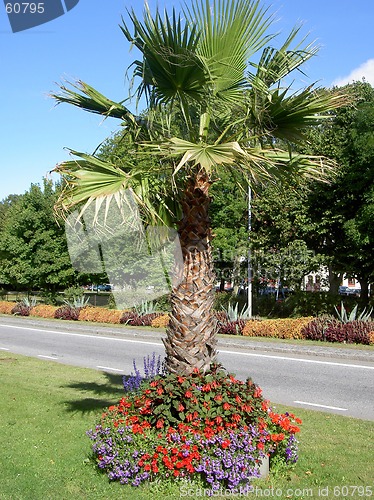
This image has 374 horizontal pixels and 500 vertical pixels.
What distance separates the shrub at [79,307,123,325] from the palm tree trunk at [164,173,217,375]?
20.4 metres

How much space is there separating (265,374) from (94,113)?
771 centimetres

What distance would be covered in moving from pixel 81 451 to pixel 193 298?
205 cm

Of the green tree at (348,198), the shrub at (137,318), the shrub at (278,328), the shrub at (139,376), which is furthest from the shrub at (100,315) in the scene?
the shrub at (139,376)

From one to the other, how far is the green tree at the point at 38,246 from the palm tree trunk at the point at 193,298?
93.9 feet

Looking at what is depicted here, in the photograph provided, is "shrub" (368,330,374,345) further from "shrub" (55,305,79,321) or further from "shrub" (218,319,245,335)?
"shrub" (55,305,79,321)

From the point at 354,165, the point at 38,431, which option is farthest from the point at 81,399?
the point at 354,165

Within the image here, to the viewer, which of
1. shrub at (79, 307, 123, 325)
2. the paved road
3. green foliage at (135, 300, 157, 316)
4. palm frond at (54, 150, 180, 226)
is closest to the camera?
palm frond at (54, 150, 180, 226)

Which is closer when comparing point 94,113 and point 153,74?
point 153,74

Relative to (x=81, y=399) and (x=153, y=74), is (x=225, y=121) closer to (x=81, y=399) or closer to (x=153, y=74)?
(x=153, y=74)

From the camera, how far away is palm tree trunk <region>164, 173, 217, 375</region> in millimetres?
5859

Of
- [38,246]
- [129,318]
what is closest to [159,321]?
[129,318]

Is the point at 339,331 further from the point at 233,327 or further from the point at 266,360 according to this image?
the point at 233,327

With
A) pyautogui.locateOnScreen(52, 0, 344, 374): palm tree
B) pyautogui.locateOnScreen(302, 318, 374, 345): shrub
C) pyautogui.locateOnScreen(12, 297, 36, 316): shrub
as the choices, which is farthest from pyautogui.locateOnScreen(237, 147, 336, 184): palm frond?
pyautogui.locateOnScreen(12, 297, 36, 316): shrub

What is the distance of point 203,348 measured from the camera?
5.88 metres
